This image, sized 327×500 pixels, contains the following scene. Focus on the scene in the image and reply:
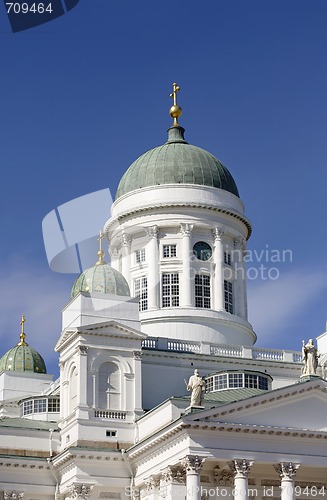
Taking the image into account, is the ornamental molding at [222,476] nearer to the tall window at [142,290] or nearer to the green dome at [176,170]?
the tall window at [142,290]

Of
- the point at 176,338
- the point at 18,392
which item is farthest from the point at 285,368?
the point at 18,392

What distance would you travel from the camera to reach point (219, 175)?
69688 millimetres

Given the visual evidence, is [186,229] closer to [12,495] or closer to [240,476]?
[12,495]

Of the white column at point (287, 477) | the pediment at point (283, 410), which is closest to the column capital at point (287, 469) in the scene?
the white column at point (287, 477)

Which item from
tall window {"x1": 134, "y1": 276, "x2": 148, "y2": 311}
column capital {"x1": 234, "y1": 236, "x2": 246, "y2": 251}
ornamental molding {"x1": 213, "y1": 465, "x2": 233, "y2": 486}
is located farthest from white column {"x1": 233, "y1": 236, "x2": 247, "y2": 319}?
ornamental molding {"x1": 213, "y1": 465, "x2": 233, "y2": 486}

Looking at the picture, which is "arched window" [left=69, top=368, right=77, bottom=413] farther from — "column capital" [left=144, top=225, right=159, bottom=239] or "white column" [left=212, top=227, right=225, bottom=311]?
"column capital" [left=144, top=225, right=159, bottom=239]

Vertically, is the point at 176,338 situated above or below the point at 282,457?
above

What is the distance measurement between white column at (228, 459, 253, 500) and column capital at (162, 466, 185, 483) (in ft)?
7.97

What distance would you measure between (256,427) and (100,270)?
1506cm

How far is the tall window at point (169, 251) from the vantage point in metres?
67.2

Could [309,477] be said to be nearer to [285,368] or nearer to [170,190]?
[285,368]

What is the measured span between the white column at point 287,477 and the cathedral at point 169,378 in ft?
0.18

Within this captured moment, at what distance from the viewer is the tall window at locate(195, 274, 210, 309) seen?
66250 mm

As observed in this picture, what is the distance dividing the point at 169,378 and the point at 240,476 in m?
11.6
